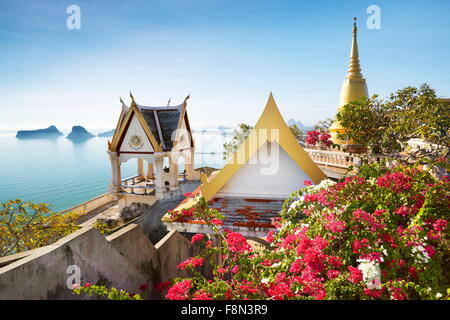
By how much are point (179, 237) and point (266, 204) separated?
305 cm

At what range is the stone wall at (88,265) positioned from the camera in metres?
2.88

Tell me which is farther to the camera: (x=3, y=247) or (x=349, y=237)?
(x=3, y=247)

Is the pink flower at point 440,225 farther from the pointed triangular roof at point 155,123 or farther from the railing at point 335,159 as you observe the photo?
the pointed triangular roof at point 155,123

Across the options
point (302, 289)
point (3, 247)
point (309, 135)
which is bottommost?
point (3, 247)

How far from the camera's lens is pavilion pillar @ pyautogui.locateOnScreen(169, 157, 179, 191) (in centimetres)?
1537

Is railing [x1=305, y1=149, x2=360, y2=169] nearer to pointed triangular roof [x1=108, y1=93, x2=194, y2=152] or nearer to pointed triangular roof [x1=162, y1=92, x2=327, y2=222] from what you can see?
pointed triangular roof [x1=162, y1=92, x2=327, y2=222]

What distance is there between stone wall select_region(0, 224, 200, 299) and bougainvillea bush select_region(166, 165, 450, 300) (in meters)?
1.37

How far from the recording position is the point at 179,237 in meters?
7.46

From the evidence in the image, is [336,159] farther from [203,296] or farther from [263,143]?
[203,296]
